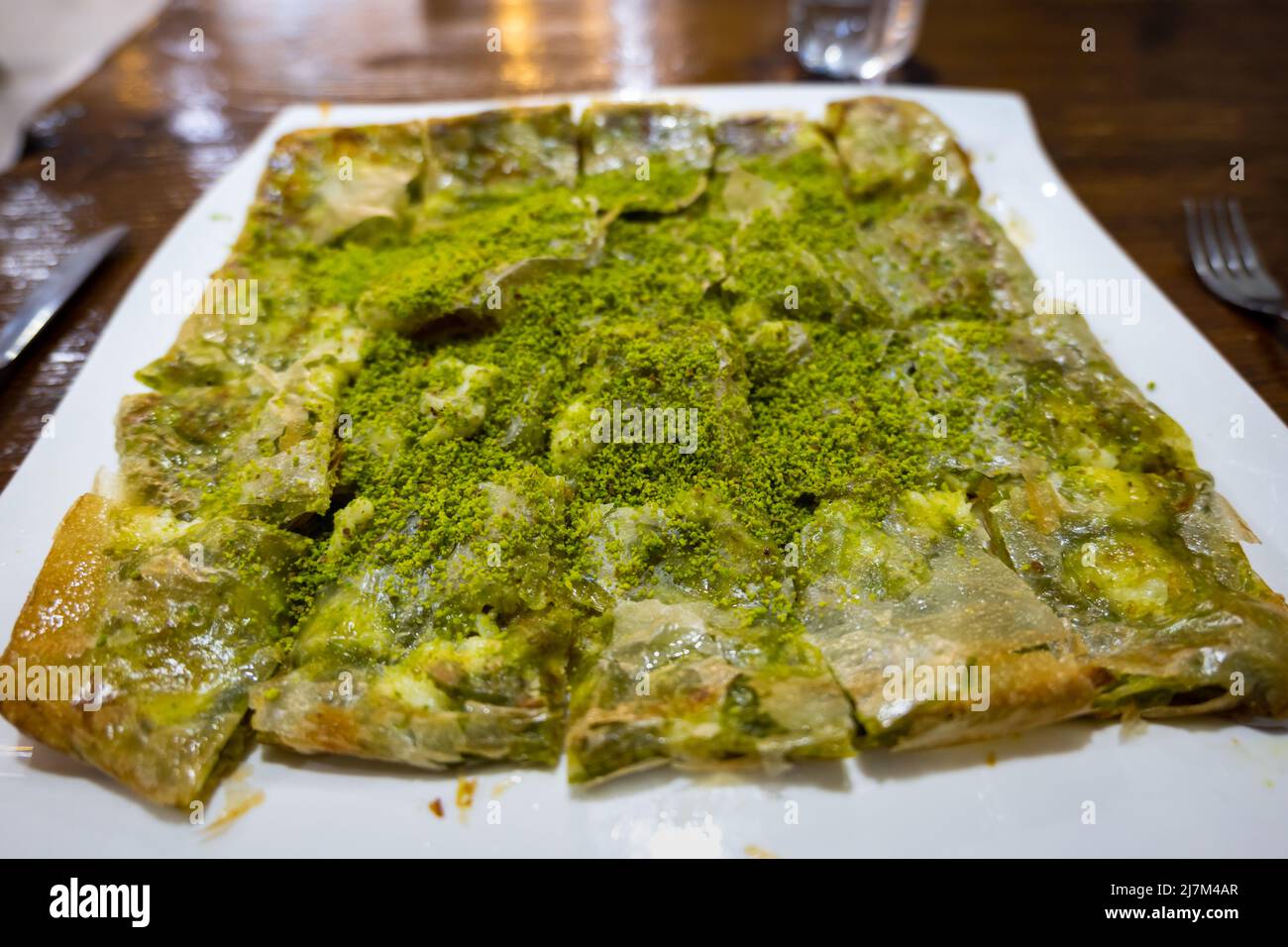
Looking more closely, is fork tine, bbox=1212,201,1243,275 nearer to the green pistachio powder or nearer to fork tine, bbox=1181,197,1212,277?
fork tine, bbox=1181,197,1212,277

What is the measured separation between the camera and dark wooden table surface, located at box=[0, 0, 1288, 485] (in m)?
4.45

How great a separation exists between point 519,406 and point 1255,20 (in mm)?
6795

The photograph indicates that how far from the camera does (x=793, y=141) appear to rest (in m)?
4.13

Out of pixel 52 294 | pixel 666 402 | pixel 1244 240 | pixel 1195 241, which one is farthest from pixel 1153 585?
pixel 52 294

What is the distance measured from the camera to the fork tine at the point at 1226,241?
13.5 feet

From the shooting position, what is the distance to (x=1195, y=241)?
4.23 m

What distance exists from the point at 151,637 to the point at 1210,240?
495 cm

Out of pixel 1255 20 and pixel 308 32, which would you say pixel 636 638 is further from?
pixel 1255 20

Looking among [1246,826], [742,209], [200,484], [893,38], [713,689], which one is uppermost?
[893,38]

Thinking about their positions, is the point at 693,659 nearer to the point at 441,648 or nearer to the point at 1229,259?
the point at 441,648

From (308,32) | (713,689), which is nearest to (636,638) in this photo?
(713,689)

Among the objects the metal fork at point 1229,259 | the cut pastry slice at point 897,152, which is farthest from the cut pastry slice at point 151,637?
the metal fork at point 1229,259

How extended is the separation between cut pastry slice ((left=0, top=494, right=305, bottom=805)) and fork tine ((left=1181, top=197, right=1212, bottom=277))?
4264 millimetres

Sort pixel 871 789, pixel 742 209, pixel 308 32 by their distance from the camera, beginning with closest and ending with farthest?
1. pixel 871 789
2. pixel 742 209
3. pixel 308 32
